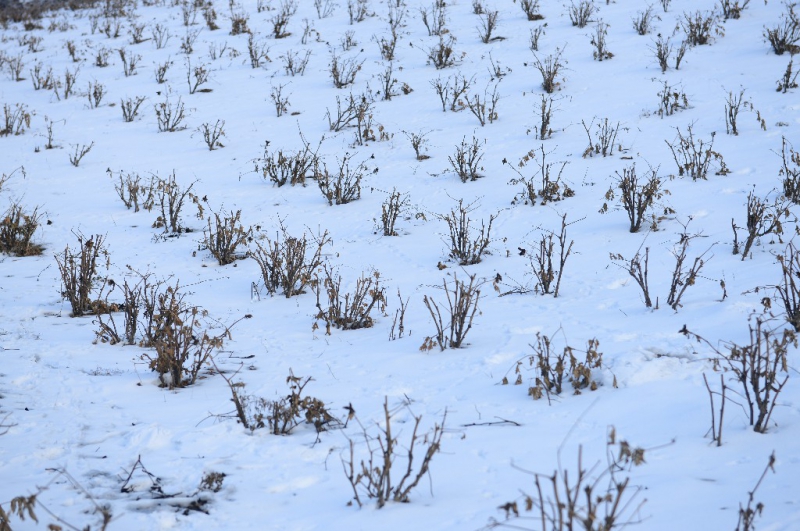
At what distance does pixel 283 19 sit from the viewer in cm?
1198

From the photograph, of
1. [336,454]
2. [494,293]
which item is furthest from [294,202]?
[336,454]

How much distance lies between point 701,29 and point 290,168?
6.26m

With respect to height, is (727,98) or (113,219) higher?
(727,98)

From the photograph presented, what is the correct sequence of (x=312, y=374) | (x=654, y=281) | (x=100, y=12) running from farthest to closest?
1. (x=100, y=12)
2. (x=654, y=281)
3. (x=312, y=374)

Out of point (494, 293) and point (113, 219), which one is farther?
point (113, 219)

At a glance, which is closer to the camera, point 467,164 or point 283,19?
point 467,164

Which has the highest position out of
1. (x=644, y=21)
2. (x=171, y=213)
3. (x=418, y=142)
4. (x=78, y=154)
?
(x=644, y=21)

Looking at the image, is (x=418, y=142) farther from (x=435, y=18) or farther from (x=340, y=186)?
(x=435, y=18)

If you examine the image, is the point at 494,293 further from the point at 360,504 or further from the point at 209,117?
the point at 209,117

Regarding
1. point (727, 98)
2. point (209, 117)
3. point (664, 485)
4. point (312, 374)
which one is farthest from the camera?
point (209, 117)

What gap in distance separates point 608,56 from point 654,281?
5.88m

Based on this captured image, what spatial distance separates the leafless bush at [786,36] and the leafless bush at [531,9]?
3626mm

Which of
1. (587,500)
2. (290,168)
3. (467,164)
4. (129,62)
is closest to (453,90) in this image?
(467,164)

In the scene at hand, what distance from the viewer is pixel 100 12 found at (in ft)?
50.2
